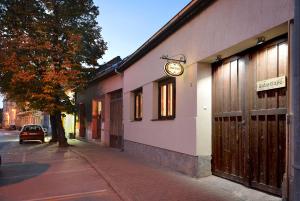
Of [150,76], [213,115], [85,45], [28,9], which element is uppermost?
[28,9]

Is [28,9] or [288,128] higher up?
[28,9]

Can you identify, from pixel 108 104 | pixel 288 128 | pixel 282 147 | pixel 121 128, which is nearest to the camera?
pixel 288 128

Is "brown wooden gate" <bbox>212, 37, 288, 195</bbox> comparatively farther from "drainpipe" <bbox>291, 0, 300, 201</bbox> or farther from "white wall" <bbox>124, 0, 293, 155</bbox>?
"drainpipe" <bbox>291, 0, 300, 201</bbox>

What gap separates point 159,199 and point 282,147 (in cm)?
253

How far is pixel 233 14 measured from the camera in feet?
26.5

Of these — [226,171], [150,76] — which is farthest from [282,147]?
[150,76]

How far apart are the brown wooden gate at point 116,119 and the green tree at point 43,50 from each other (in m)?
3.32

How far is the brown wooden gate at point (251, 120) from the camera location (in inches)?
278

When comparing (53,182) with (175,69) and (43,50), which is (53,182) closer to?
(175,69)

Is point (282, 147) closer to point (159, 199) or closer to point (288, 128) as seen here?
point (288, 128)

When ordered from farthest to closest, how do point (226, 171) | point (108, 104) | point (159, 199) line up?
point (108, 104), point (226, 171), point (159, 199)

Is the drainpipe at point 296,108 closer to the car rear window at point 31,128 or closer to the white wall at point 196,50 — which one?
the white wall at point 196,50

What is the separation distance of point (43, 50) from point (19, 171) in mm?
A: 11345

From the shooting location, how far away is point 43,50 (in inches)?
886
